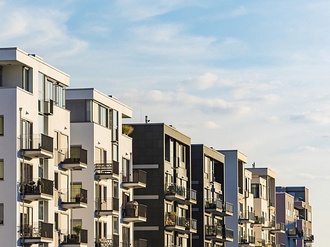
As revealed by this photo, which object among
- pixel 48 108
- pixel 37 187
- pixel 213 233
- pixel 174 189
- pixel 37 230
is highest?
pixel 48 108

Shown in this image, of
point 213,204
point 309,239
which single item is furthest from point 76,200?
point 309,239

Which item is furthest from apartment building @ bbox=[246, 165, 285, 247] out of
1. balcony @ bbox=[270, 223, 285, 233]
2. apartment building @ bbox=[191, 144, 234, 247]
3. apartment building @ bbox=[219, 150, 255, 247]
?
apartment building @ bbox=[191, 144, 234, 247]

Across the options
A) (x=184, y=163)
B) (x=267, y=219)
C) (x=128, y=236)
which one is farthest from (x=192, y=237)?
(x=267, y=219)

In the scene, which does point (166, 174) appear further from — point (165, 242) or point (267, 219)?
point (267, 219)

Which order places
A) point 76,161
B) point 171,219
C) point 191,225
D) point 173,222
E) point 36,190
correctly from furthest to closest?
point 191,225, point 171,219, point 173,222, point 76,161, point 36,190

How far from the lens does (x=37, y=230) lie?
6781cm

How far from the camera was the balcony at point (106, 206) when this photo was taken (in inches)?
3187

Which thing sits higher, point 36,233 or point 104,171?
point 104,171

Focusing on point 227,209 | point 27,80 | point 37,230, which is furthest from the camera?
point 227,209

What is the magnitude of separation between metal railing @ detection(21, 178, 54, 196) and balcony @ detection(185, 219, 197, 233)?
33.3 m

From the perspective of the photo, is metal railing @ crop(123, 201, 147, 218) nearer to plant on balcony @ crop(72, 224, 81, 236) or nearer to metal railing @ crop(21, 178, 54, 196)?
plant on balcony @ crop(72, 224, 81, 236)

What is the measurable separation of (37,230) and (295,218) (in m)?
106

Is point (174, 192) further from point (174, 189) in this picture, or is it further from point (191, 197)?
point (191, 197)

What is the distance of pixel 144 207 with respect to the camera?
298 feet
